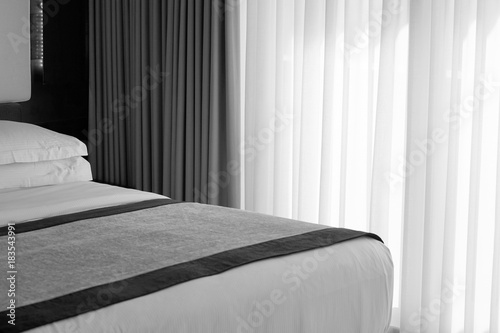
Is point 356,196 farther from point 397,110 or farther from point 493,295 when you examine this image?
point 493,295

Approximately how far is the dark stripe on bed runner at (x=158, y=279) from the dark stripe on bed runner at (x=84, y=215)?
0.65 m

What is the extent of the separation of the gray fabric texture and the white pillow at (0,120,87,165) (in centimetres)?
73

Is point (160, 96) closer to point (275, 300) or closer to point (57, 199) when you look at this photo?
point (57, 199)

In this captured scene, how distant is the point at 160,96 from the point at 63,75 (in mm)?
594

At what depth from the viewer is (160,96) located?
3.92 meters

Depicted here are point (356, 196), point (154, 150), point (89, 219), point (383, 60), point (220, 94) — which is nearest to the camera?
point (89, 219)

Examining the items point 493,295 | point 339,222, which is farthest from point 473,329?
point 339,222

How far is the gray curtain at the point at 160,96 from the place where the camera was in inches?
144

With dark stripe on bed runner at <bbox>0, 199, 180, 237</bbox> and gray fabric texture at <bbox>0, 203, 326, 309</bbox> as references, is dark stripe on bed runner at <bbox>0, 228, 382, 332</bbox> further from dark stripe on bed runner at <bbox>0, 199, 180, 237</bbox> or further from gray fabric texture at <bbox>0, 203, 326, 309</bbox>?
dark stripe on bed runner at <bbox>0, 199, 180, 237</bbox>

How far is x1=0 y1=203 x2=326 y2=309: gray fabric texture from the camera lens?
183cm

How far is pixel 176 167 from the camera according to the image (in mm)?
3805

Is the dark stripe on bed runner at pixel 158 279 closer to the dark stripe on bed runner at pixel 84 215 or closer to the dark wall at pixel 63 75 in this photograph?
the dark stripe on bed runner at pixel 84 215

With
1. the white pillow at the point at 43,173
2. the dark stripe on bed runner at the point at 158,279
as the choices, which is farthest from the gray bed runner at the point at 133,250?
the white pillow at the point at 43,173

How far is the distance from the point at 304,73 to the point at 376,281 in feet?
4.50
